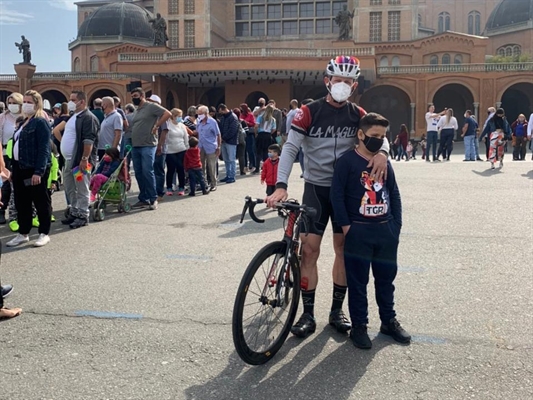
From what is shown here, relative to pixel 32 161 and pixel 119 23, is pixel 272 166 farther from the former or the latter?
pixel 119 23

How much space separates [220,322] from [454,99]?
151 feet

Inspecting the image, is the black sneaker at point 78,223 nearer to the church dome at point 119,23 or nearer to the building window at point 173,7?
the building window at point 173,7

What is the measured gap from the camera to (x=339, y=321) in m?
4.21

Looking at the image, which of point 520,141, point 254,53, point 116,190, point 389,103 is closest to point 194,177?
point 116,190

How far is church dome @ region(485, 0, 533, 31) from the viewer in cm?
5472

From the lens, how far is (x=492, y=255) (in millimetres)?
6504

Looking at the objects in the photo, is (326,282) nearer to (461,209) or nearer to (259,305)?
(259,305)

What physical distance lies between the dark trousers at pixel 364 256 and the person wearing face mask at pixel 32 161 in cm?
427

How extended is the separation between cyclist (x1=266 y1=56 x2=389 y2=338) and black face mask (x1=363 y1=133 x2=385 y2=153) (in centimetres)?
11

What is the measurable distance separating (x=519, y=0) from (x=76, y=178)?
5958 cm

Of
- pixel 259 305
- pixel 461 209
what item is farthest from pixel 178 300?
pixel 461 209

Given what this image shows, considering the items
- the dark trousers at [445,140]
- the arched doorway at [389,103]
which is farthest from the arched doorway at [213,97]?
the dark trousers at [445,140]

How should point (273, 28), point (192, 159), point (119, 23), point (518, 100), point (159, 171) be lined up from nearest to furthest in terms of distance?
point (159, 171), point (192, 159), point (518, 100), point (273, 28), point (119, 23)

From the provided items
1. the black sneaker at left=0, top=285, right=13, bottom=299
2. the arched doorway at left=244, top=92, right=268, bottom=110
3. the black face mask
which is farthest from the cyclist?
the arched doorway at left=244, top=92, right=268, bottom=110
